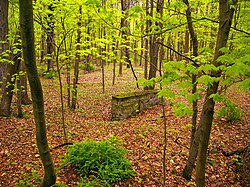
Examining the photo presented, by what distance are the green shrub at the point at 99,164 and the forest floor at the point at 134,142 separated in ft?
0.67

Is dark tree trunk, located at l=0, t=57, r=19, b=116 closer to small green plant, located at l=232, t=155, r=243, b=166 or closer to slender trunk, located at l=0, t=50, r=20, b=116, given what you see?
slender trunk, located at l=0, t=50, r=20, b=116

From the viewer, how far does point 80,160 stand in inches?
179

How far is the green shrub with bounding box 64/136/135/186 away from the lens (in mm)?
4156

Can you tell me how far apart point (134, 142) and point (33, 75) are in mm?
4204

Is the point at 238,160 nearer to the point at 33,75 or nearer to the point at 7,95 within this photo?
Answer: the point at 33,75

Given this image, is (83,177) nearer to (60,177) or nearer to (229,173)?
(60,177)

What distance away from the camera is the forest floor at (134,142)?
4.57m

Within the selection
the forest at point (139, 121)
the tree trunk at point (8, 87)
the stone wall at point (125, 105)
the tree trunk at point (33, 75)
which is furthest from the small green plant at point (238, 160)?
the tree trunk at point (8, 87)

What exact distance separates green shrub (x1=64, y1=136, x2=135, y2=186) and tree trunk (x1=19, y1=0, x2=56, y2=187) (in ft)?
3.10

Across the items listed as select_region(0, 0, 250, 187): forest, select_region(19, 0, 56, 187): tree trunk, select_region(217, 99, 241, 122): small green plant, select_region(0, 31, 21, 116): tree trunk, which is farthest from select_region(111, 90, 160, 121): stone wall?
select_region(19, 0, 56, 187): tree trunk

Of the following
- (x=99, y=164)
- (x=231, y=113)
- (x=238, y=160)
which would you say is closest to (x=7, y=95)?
(x=99, y=164)

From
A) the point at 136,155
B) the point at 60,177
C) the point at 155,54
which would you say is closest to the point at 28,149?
the point at 60,177

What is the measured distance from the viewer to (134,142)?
6.23 meters

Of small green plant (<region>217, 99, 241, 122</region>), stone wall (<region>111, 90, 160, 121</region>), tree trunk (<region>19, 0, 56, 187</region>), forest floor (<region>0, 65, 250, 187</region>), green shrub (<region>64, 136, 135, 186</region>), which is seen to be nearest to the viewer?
tree trunk (<region>19, 0, 56, 187</region>)
